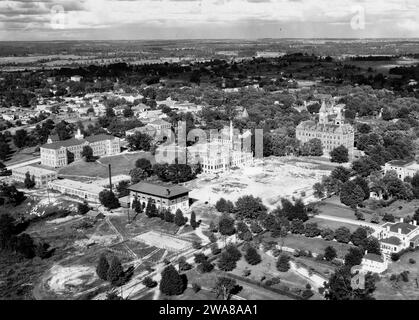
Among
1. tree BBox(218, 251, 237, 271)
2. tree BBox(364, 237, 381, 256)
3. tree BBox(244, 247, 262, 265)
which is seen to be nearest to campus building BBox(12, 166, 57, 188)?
tree BBox(218, 251, 237, 271)

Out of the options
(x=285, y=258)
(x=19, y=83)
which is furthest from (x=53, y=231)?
(x=19, y=83)

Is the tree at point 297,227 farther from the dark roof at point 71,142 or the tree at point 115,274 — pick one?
the dark roof at point 71,142

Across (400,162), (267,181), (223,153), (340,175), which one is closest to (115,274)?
(267,181)

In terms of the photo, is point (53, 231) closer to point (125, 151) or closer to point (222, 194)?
point (222, 194)

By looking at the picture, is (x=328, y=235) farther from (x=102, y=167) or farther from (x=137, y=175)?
(x=102, y=167)

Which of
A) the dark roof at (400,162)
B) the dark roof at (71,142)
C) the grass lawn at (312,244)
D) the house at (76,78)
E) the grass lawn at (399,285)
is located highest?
the house at (76,78)

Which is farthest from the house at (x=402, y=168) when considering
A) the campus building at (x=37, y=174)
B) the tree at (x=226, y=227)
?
the campus building at (x=37, y=174)

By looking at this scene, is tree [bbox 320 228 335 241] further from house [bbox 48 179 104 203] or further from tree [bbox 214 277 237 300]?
house [bbox 48 179 104 203]
